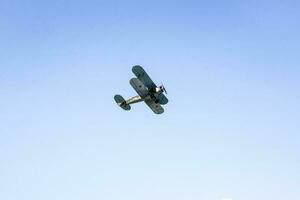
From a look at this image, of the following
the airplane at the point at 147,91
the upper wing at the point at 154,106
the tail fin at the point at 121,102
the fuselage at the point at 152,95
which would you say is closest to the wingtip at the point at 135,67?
the airplane at the point at 147,91

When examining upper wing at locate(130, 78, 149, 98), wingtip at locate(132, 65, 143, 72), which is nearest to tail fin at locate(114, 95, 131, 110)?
upper wing at locate(130, 78, 149, 98)

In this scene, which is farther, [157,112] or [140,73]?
[157,112]

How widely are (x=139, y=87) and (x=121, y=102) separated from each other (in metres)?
8.03

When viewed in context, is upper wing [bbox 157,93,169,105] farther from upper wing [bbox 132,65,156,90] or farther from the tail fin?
the tail fin

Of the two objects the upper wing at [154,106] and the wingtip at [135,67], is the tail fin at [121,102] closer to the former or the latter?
the upper wing at [154,106]

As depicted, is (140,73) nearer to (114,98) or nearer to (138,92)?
(138,92)

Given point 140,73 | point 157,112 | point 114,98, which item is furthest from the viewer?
point 114,98

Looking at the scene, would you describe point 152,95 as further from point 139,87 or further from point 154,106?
point 154,106

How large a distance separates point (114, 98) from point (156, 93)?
914 cm

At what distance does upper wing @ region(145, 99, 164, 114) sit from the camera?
168 ft

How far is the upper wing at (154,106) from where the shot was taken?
2016 inches

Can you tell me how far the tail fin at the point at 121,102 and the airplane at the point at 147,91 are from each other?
1.50 metres

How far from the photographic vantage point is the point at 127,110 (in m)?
56.2

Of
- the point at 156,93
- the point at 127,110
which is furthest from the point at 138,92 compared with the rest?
the point at 127,110
